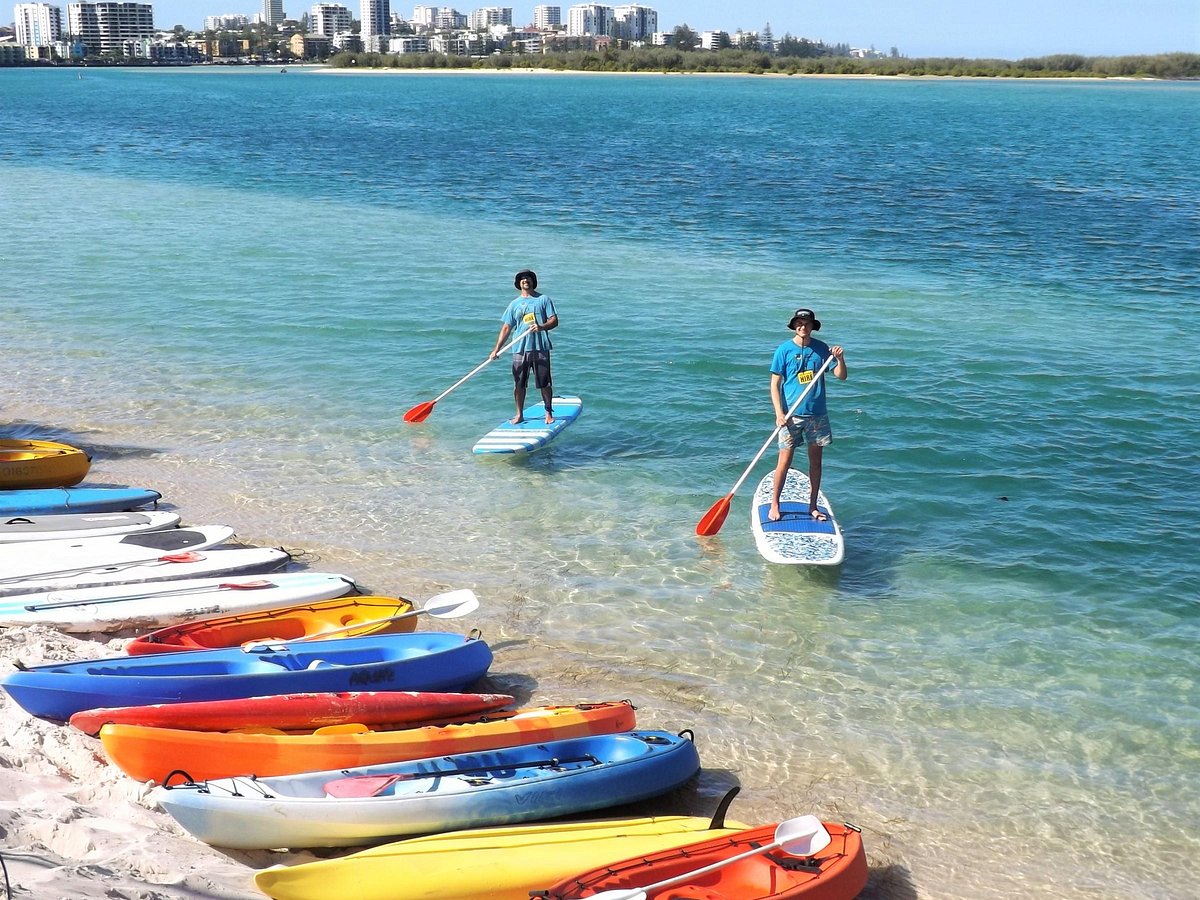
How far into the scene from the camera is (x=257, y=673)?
7.93m

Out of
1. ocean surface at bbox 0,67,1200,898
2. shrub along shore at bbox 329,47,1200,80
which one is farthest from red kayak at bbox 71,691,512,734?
shrub along shore at bbox 329,47,1200,80

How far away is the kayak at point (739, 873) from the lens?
6.07 m

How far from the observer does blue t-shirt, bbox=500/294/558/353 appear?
14031 mm

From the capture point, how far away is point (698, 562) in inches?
454

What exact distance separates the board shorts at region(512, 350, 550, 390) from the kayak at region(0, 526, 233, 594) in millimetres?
4489

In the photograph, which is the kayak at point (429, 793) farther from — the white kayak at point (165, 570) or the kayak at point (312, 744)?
the white kayak at point (165, 570)

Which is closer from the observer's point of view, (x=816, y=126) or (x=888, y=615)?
(x=888, y=615)

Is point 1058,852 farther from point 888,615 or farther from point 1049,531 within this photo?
point 1049,531

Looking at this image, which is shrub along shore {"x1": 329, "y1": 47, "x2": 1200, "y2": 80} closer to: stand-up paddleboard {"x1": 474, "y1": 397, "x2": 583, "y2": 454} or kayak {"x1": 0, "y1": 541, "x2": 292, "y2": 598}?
stand-up paddleboard {"x1": 474, "y1": 397, "x2": 583, "y2": 454}

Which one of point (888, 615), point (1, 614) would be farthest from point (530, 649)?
point (1, 614)

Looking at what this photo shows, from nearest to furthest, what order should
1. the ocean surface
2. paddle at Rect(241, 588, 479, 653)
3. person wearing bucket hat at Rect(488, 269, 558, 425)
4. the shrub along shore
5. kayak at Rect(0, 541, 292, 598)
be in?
the ocean surface, paddle at Rect(241, 588, 479, 653), kayak at Rect(0, 541, 292, 598), person wearing bucket hat at Rect(488, 269, 558, 425), the shrub along shore

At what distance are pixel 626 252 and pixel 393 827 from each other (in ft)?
77.8

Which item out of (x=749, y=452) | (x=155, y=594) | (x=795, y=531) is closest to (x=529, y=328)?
(x=749, y=452)

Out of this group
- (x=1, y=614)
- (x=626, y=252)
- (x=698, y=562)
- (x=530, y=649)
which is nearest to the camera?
(x=1, y=614)
